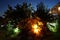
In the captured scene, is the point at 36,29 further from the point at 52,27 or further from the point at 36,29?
the point at 52,27

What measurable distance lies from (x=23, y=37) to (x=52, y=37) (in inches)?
119

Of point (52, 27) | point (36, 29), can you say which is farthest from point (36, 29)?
point (52, 27)

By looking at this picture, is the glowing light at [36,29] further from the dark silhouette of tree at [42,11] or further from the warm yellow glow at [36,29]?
the dark silhouette of tree at [42,11]

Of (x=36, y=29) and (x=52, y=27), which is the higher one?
(x=52, y=27)

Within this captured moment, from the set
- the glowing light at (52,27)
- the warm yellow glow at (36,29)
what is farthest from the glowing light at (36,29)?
the glowing light at (52,27)

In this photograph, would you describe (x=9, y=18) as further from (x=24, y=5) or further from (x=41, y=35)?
(x=41, y=35)

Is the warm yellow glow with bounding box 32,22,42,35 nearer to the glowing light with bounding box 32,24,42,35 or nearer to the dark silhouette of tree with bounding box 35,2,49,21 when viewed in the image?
the glowing light with bounding box 32,24,42,35

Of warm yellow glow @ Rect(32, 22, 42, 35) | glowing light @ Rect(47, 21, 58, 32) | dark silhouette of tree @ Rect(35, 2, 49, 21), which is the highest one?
dark silhouette of tree @ Rect(35, 2, 49, 21)

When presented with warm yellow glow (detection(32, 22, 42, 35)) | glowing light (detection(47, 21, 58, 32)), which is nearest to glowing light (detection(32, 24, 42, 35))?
→ warm yellow glow (detection(32, 22, 42, 35))

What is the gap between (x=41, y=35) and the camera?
54.6 feet

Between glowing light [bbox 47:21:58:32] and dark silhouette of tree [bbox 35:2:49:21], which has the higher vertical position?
dark silhouette of tree [bbox 35:2:49:21]

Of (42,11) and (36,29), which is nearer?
(36,29)

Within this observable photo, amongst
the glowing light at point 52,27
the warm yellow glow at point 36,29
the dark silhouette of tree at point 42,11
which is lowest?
the warm yellow glow at point 36,29

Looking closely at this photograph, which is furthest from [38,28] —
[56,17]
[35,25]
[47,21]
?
[56,17]
